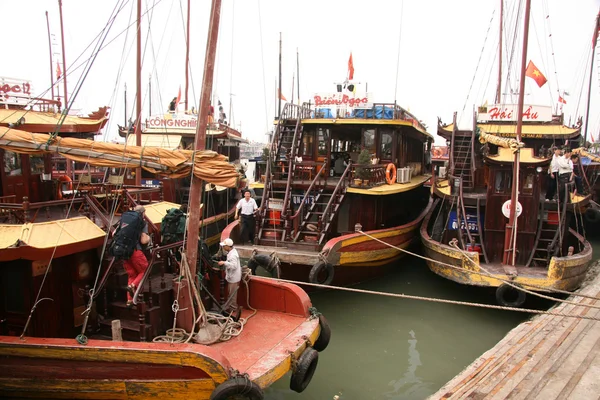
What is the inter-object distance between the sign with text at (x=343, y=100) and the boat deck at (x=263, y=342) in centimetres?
954

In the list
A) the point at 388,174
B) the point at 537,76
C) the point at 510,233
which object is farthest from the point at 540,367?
the point at 537,76

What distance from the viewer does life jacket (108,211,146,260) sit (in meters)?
6.65

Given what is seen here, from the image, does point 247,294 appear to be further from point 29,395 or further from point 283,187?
point 283,187

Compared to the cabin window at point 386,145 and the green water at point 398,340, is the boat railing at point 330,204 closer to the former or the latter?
the green water at point 398,340

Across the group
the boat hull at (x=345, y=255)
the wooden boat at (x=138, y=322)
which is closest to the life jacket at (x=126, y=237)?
the wooden boat at (x=138, y=322)

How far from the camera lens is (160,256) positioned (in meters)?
7.81

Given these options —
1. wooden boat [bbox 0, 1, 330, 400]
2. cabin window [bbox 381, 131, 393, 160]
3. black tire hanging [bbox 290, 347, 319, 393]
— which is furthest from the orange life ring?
black tire hanging [bbox 290, 347, 319, 393]

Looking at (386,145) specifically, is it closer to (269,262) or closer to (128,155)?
(269,262)

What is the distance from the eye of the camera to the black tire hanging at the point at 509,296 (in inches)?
401

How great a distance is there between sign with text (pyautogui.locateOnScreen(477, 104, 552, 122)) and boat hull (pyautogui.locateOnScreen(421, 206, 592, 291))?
796cm

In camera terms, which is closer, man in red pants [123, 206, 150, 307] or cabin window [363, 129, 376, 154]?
man in red pants [123, 206, 150, 307]

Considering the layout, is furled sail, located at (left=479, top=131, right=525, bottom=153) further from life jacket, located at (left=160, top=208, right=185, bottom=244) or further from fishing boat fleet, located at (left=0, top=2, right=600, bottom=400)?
life jacket, located at (left=160, top=208, right=185, bottom=244)

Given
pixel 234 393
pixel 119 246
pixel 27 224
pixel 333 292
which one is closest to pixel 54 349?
pixel 119 246

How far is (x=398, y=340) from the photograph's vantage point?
9.99 m
